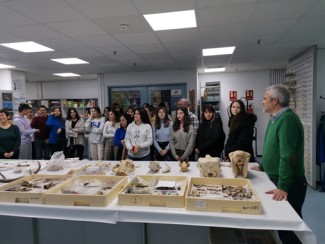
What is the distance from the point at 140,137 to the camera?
10.3ft

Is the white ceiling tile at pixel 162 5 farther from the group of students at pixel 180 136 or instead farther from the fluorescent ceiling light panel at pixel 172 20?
the group of students at pixel 180 136

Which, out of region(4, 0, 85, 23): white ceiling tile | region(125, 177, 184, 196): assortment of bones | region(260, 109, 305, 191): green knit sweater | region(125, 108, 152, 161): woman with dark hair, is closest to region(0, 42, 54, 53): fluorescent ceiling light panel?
region(4, 0, 85, 23): white ceiling tile

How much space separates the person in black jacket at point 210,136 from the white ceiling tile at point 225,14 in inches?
43.1

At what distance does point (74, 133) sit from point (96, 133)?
612 mm

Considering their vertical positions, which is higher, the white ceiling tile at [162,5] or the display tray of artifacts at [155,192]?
the white ceiling tile at [162,5]

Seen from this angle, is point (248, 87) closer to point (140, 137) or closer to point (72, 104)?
point (140, 137)

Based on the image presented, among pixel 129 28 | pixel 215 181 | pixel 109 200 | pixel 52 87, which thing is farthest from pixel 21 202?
pixel 52 87

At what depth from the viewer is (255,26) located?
3.10 meters

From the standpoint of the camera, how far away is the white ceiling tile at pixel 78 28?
2.90 metres

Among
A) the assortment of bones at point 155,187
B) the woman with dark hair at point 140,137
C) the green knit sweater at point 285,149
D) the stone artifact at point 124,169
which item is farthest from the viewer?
the woman with dark hair at point 140,137

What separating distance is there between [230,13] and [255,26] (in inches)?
25.5

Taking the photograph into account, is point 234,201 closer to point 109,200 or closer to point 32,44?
point 109,200

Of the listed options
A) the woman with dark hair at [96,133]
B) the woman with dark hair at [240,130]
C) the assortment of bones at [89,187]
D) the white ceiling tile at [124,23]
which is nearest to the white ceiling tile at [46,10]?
the white ceiling tile at [124,23]

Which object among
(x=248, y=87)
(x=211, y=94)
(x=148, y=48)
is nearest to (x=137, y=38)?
(x=148, y=48)
